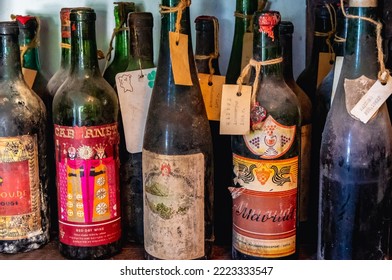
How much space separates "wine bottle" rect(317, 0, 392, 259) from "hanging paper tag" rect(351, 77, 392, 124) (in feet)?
0.05

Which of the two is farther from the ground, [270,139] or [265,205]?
[270,139]

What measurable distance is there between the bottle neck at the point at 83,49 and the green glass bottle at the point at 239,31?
0.28 m

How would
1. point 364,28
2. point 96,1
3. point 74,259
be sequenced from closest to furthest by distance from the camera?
point 364,28
point 74,259
point 96,1

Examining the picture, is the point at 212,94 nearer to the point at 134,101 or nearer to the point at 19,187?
the point at 134,101

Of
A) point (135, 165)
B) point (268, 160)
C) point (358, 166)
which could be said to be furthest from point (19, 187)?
point (358, 166)

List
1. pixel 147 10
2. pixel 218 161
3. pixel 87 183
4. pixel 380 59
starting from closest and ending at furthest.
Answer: pixel 380 59
pixel 87 183
pixel 218 161
pixel 147 10

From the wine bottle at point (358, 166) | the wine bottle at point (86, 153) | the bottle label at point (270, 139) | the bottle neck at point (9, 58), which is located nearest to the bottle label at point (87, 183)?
the wine bottle at point (86, 153)

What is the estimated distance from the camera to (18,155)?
985 mm

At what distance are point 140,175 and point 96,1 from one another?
0.40 meters

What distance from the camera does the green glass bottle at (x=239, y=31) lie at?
1082 millimetres

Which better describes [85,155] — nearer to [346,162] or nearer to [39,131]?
[39,131]

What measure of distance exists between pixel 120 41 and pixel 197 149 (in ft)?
1.10

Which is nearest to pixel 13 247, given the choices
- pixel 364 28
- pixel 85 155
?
pixel 85 155

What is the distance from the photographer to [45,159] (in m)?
1.04
